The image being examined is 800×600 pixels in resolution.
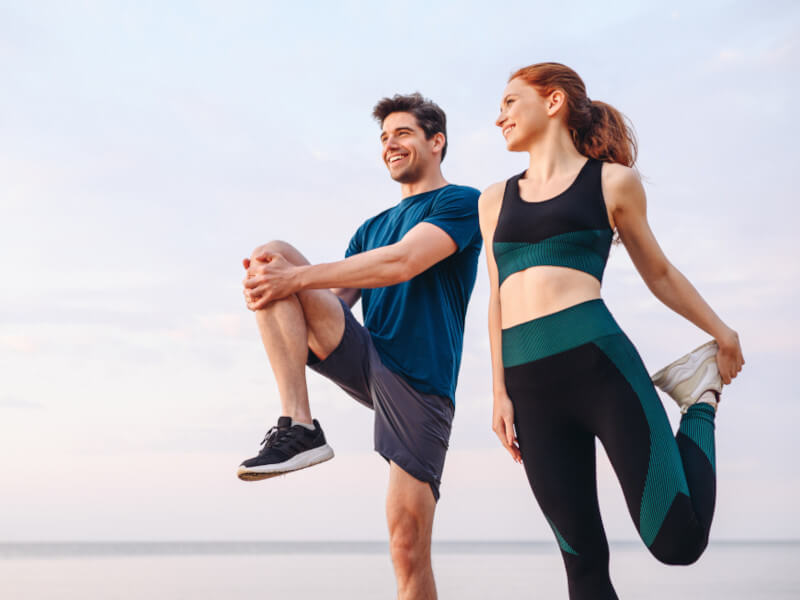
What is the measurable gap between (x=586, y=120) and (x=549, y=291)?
0.59 metres

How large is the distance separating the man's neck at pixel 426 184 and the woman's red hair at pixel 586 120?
98cm

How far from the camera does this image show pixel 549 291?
7.72 feet

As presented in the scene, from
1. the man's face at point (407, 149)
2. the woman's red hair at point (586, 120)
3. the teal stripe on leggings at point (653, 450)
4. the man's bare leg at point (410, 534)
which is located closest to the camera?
the teal stripe on leggings at point (653, 450)

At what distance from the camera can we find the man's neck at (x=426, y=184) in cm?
353

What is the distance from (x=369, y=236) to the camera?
3666 mm

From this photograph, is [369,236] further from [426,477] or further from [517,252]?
[517,252]

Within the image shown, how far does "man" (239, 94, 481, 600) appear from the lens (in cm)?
289

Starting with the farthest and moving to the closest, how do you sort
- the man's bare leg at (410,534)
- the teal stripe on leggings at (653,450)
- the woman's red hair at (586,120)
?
the man's bare leg at (410,534)
the woman's red hair at (586,120)
the teal stripe on leggings at (653,450)

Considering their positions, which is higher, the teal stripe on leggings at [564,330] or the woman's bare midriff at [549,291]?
the woman's bare midriff at [549,291]

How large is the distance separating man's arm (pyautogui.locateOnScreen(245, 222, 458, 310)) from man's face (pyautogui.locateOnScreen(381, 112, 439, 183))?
0.45 metres

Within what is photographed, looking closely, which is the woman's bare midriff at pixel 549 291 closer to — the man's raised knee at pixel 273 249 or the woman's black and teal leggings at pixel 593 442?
the woman's black and teal leggings at pixel 593 442

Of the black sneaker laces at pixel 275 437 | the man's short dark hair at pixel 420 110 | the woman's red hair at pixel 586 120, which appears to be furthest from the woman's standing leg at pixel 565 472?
the man's short dark hair at pixel 420 110

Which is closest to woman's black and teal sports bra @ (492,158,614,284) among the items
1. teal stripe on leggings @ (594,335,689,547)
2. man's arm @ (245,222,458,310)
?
teal stripe on leggings @ (594,335,689,547)

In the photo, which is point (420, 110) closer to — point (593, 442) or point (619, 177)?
point (619, 177)
